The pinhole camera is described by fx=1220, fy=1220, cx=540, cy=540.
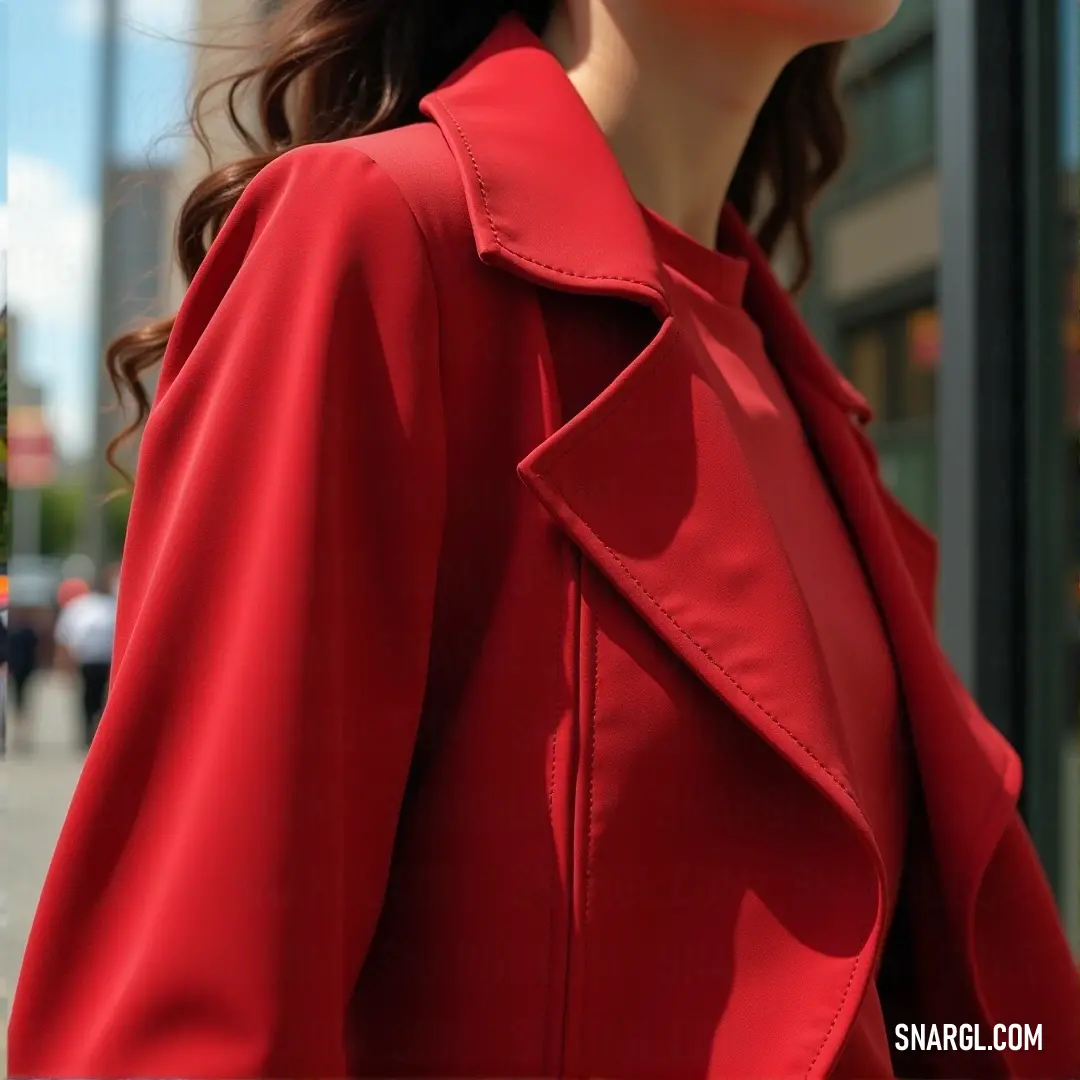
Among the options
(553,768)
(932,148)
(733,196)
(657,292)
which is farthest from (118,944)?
(932,148)

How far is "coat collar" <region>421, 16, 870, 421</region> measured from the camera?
0.87 meters

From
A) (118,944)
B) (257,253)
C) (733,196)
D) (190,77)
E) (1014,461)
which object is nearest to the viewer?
(118,944)

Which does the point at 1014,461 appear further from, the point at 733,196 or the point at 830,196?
the point at 830,196

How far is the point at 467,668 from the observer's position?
853 mm

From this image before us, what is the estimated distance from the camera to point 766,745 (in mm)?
879

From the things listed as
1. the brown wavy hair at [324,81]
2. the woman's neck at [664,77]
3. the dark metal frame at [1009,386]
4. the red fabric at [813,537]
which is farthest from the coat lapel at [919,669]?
the dark metal frame at [1009,386]

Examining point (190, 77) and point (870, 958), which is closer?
point (870, 958)

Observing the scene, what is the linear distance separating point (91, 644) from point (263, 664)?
7.95m

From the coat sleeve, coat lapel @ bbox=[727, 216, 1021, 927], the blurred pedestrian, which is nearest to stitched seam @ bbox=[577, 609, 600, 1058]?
the coat sleeve

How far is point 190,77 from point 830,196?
11.6 feet

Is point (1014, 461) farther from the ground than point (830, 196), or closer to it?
closer to it

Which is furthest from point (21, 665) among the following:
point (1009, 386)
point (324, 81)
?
point (324, 81)

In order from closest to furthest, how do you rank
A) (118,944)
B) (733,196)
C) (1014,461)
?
1. (118,944)
2. (733,196)
3. (1014,461)

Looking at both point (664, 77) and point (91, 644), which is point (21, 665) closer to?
point (91, 644)
